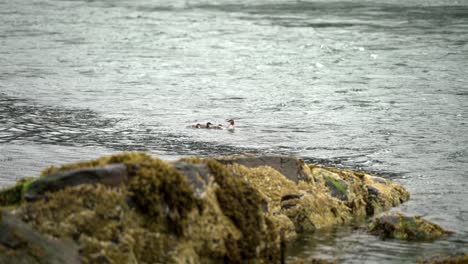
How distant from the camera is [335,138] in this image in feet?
45.6

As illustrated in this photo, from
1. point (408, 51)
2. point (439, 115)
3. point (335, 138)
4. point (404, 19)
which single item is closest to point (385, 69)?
point (408, 51)

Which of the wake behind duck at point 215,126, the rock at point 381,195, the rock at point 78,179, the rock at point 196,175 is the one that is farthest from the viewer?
the wake behind duck at point 215,126

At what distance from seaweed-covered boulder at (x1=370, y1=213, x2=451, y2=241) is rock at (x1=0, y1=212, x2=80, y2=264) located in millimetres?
3703

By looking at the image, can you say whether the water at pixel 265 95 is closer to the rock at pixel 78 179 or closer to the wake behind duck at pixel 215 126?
the wake behind duck at pixel 215 126

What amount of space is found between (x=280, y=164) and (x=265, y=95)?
9190 millimetres

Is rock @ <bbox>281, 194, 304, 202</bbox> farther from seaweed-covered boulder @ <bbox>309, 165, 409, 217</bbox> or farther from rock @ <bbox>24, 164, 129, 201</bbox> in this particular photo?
rock @ <bbox>24, 164, 129, 201</bbox>

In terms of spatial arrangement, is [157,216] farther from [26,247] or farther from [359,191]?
[359,191]

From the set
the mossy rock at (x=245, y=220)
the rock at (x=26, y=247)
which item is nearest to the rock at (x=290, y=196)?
the mossy rock at (x=245, y=220)

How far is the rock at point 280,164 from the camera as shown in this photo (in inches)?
344

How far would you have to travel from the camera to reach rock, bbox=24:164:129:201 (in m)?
5.94

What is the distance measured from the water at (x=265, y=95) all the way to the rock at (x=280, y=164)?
680mm

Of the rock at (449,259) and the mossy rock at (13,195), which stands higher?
the mossy rock at (13,195)

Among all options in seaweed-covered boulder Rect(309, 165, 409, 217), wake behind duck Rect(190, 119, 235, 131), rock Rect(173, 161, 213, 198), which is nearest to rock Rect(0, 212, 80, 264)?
rock Rect(173, 161, 213, 198)

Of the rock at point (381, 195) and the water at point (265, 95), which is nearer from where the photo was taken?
the rock at point (381, 195)
